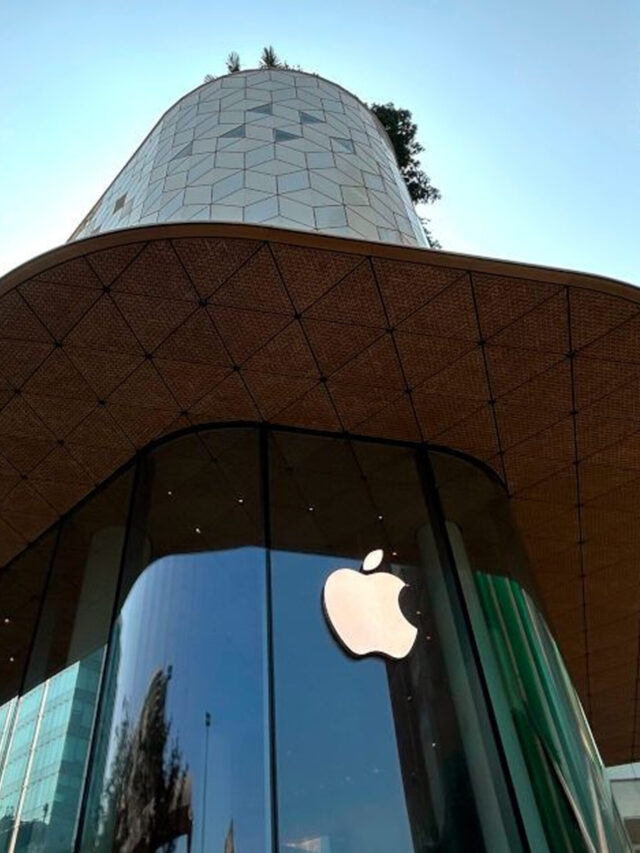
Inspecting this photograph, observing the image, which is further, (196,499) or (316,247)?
(196,499)

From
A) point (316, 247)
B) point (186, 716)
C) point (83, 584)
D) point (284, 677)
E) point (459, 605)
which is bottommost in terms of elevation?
point (186, 716)

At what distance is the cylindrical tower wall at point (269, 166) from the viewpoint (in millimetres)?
10562

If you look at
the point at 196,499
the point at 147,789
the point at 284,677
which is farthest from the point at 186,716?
the point at 196,499

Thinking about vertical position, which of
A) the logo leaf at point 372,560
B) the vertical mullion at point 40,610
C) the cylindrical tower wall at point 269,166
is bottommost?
the logo leaf at point 372,560

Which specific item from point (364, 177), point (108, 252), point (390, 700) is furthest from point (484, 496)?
point (108, 252)

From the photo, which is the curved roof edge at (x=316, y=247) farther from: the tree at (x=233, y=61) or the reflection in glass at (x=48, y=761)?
the tree at (x=233, y=61)

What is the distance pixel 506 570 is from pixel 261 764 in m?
4.68

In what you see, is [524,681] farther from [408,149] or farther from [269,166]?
[408,149]

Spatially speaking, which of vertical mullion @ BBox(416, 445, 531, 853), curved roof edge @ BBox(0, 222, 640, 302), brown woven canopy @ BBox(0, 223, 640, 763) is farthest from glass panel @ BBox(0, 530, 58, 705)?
vertical mullion @ BBox(416, 445, 531, 853)

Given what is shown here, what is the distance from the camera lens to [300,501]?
9.60 metres

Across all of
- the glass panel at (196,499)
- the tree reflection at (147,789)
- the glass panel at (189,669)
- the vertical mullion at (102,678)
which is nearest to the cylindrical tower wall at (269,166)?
the glass panel at (196,499)

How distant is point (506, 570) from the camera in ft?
33.9

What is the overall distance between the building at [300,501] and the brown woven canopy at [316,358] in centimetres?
4

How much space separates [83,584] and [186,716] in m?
3.48
